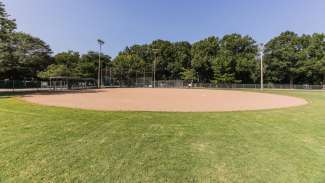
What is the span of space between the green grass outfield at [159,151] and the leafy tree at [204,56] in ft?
194

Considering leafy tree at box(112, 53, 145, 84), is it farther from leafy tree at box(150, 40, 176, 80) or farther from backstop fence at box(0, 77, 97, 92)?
backstop fence at box(0, 77, 97, 92)

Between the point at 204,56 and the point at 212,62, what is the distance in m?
4.20

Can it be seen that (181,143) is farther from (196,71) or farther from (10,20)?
(196,71)

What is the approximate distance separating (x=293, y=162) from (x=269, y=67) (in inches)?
2392

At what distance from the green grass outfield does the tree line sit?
43.0 m

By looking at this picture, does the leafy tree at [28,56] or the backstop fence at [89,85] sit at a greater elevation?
the leafy tree at [28,56]

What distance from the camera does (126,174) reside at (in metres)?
4.20

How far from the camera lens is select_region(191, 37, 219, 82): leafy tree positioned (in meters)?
66.2

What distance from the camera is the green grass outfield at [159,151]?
4.19 meters

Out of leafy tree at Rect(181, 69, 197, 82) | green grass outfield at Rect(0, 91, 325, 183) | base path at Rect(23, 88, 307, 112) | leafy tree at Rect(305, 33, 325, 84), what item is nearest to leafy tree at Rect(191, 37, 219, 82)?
leafy tree at Rect(181, 69, 197, 82)

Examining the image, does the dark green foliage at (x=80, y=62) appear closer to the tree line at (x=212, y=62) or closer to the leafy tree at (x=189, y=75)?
the tree line at (x=212, y=62)

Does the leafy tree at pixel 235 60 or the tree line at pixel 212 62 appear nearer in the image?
the tree line at pixel 212 62

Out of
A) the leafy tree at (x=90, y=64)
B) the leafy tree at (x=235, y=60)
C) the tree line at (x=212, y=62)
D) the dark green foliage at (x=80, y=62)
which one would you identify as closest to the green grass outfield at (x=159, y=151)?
the tree line at (x=212, y=62)

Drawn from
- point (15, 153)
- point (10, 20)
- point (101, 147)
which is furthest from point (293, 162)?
point (10, 20)
